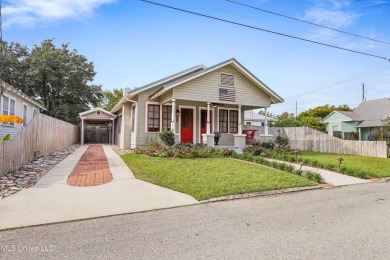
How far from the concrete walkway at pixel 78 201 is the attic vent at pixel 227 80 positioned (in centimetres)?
960

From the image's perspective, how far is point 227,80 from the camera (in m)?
15.0

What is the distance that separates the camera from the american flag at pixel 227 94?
1470cm

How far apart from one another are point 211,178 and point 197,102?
9.07m

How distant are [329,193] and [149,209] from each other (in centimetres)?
470

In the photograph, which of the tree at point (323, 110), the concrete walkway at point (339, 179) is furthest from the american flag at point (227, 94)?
the tree at point (323, 110)

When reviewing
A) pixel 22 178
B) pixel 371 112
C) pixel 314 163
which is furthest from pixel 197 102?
pixel 371 112

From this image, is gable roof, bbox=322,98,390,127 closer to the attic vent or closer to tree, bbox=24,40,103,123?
the attic vent

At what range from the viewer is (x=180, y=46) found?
12734 millimetres

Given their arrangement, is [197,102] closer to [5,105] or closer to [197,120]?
[197,120]

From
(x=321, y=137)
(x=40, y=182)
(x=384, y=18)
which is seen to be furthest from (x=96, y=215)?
(x=321, y=137)

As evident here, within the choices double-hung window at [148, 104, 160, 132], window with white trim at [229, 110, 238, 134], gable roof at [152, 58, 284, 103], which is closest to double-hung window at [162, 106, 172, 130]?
double-hung window at [148, 104, 160, 132]

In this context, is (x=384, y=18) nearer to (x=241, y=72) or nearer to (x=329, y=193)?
(x=241, y=72)

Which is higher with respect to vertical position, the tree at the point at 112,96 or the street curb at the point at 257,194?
the tree at the point at 112,96

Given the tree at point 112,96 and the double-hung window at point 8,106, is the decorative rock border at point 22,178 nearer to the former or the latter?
the double-hung window at point 8,106
